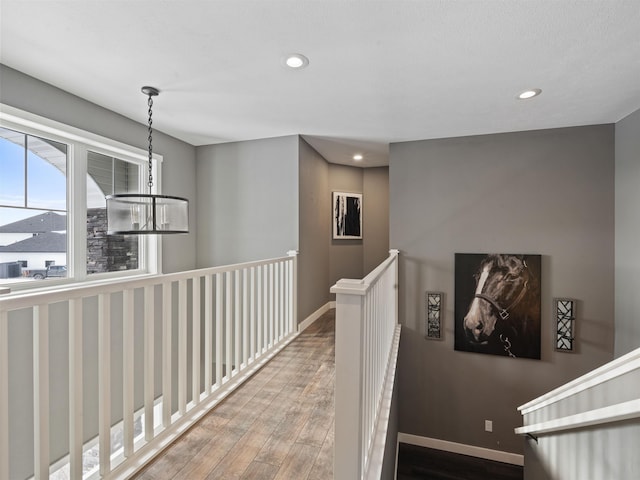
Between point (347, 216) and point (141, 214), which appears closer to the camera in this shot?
point (141, 214)

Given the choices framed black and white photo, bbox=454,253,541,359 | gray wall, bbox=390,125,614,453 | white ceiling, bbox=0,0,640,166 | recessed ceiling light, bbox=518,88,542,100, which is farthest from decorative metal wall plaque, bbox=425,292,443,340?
recessed ceiling light, bbox=518,88,542,100

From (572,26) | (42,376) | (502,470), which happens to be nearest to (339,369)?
(42,376)

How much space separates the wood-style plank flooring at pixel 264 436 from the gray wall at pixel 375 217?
3.18 m

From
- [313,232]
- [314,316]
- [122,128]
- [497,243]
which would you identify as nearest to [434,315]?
[497,243]

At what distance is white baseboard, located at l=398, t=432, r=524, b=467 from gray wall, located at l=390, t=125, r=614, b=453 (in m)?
0.08

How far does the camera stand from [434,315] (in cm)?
409

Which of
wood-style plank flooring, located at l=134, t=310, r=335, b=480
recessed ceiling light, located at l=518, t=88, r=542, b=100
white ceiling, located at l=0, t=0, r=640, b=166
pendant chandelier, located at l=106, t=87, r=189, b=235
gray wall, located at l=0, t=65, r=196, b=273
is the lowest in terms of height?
wood-style plank flooring, located at l=134, t=310, r=335, b=480

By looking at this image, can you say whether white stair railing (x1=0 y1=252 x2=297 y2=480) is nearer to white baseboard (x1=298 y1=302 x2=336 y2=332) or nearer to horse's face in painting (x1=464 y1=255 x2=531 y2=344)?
white baseboard (x1=298 y1=302 x2=336 y2=332)

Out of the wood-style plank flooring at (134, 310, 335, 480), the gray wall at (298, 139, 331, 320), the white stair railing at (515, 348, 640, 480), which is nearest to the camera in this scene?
the white stair railing at (515, 348, 640, 480)

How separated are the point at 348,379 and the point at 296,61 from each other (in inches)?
80.9

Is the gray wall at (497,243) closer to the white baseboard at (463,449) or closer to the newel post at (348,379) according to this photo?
the white baseboard at (463,449)

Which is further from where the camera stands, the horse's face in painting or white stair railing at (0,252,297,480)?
the horse's face in painting

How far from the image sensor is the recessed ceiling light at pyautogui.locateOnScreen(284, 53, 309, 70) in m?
2.13

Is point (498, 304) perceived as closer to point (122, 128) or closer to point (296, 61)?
point (296, 61)
